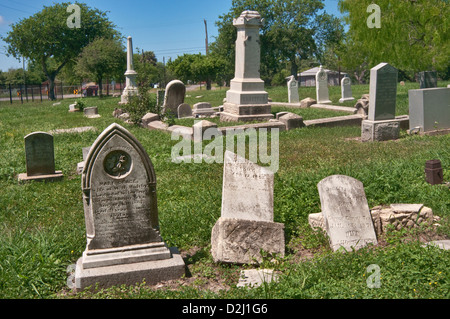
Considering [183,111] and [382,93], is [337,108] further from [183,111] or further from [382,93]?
[382,93]

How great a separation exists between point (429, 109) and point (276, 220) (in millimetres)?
8297

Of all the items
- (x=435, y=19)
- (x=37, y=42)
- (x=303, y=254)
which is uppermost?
(x=37, y=42)

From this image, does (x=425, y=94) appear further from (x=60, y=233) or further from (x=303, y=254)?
(x=60, y=233)

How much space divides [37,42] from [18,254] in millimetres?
45341

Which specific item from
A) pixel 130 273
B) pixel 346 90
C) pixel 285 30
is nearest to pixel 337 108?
pixel 346 90

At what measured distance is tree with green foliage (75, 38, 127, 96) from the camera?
39750 mm

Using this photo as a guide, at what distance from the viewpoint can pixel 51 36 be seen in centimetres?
4616

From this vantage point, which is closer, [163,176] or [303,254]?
[303,254]

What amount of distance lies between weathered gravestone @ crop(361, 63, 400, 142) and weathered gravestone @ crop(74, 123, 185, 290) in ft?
28.6

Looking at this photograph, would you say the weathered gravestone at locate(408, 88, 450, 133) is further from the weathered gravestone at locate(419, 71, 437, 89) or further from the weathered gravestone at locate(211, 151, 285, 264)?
the weathered gravestone at locate(211, 151, 285, 264)

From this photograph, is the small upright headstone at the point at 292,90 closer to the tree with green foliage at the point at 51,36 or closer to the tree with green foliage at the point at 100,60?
the tree with green foliage at the point at 100,60

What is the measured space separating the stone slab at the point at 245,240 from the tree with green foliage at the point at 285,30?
160 feet
